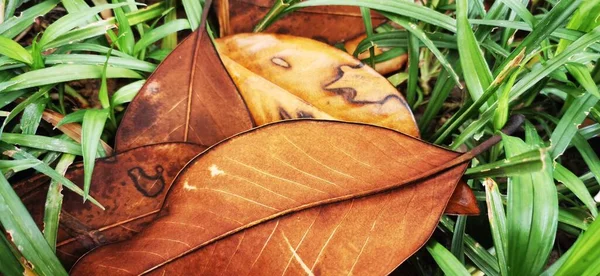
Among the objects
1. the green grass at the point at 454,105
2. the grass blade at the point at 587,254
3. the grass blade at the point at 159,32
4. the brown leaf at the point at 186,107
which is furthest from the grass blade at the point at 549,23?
the grass blade at the point at 159,32

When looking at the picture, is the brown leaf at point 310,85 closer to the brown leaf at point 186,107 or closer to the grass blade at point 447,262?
the brown leaf at point 186,107

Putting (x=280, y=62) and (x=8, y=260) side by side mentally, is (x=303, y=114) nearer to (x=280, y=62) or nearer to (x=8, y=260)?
(x=280, y=62)

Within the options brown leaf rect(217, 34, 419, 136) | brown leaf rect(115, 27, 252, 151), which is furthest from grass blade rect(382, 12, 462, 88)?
brown leaf rect(115, 27, 252, 151)

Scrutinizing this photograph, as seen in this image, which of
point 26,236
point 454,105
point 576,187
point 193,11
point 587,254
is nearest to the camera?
point 587,254

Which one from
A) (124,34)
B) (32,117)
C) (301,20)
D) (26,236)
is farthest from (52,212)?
(301,20)

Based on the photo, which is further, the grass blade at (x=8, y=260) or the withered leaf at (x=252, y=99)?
the withered leaf at (x=252, y=99)
